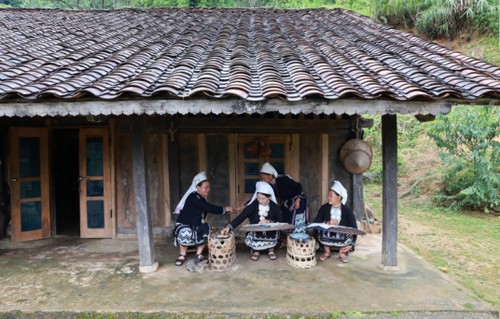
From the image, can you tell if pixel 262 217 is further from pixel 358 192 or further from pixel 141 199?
pixel 358 192

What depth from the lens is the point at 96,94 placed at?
3475 millimetres

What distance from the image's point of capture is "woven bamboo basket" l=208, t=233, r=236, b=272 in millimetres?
4660

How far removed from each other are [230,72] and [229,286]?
2640 mm

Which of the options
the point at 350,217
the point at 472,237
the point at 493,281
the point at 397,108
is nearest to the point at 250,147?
the point at 350,217

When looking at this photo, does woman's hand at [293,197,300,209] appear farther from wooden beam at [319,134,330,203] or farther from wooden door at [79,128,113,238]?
wooden door at [79,128,113,238]

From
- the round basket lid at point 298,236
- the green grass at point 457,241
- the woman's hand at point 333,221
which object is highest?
the woman's hand at point 333,221

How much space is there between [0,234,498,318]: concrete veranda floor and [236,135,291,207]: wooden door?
1.27 meters

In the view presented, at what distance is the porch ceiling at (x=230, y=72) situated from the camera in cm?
356

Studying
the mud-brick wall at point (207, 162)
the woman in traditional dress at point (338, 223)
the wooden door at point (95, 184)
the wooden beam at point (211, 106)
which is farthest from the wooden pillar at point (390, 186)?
the wooden door at point (95, 184)

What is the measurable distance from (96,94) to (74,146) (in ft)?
21.4

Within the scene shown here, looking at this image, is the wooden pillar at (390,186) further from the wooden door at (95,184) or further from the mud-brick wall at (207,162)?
the wooden door at (95,184)

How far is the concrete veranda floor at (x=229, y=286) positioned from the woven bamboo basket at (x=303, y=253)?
0.27 ft

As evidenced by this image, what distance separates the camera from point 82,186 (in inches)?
244

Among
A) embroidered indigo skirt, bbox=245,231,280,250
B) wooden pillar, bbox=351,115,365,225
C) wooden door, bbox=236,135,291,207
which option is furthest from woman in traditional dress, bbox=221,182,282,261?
wooden pillar, bbox=351,115,365,225
